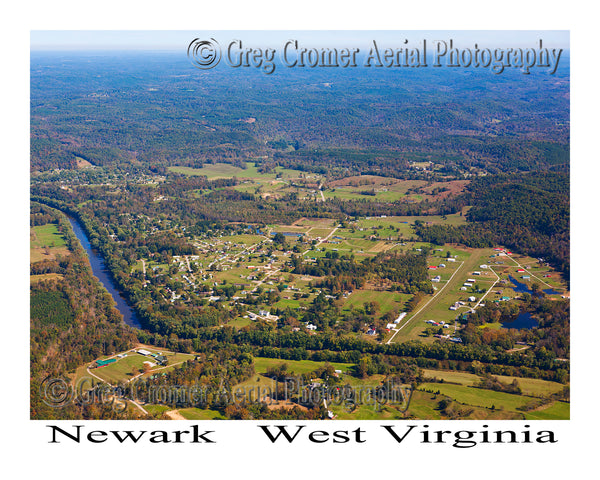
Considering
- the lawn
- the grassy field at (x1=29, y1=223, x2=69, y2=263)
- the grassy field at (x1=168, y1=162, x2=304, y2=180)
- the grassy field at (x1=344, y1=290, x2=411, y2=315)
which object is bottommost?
the lawn

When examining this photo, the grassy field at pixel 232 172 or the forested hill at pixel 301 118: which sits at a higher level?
the forested hill at pixel 301 118

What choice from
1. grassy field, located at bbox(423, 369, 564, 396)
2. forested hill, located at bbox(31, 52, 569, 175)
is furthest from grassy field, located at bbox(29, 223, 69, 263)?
grassy field, located at bbox(423, 369, 564, 396)

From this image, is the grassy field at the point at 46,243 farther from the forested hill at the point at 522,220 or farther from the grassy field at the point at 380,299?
the forested hill at the point at 522,220

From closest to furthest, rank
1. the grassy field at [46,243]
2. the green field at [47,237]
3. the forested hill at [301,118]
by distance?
the grassy field at [46,243] < the green field at [47,237] < the forested hill at [301,118]

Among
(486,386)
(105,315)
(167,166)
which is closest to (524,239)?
(486,386)

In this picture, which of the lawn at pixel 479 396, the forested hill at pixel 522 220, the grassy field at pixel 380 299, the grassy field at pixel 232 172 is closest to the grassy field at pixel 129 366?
the grassy field at pixel 380 299

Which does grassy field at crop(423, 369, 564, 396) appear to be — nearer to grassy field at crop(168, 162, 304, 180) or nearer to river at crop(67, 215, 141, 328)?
river at crop(67, 215, 141, 328)

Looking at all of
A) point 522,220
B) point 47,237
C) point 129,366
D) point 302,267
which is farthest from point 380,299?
point 47,237

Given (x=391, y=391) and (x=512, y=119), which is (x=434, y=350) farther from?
(x=512, y=119)
